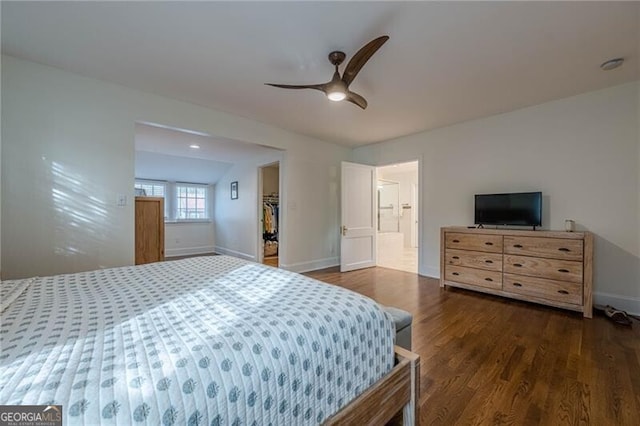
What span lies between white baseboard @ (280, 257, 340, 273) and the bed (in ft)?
9.86

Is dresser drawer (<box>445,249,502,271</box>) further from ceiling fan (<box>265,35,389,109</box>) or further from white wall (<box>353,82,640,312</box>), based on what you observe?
ceiling fan (<box>265,35,389,109</box>)

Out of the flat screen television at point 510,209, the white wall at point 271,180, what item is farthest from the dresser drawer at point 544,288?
the white wall at point 271,180

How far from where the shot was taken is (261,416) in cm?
79

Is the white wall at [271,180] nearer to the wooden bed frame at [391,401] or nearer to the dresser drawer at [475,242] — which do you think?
the dresser drawer at [475,242]

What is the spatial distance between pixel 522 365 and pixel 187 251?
6.73 metres

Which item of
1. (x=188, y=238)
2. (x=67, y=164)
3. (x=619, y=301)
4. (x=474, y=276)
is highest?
(x=67, y=164)

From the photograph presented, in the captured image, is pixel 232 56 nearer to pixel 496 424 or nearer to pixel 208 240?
pixel 496 424

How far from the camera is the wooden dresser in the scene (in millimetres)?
2705

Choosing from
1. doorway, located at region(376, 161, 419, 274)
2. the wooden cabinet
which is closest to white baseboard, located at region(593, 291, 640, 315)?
doorway, located at region(376, 161, 419, 274)

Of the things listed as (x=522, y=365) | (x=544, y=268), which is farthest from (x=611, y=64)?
(x=522, y=365)

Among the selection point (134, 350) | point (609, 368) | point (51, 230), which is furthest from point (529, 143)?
point (51, 230)

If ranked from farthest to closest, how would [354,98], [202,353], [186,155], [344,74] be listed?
[186,155] → [354,98] → [344,74] → [202,353]

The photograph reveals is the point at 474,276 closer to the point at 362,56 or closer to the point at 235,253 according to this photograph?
the point at 362,56

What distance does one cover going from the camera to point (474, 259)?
3436 mm
